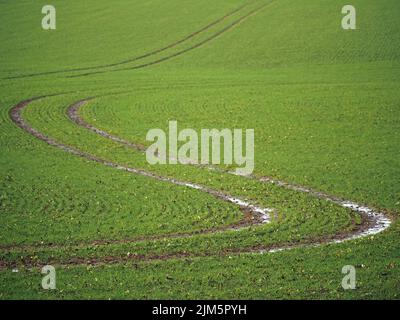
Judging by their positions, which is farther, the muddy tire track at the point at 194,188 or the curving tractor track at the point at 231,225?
the muddy tire track at the point at 194,188

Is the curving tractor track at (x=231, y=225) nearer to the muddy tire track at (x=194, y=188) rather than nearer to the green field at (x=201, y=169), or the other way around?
the muddy tire track at (x=194, y=188)

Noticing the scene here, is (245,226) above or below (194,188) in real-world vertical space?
below

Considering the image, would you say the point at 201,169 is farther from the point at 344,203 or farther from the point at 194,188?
the point at 344,203

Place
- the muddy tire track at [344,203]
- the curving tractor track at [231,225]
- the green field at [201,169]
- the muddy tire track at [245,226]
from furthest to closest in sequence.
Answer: the muddy tire track at [344,203], the curving tractor track at [231,225], the muddy tire track at [245,226], the green field at [201,169]

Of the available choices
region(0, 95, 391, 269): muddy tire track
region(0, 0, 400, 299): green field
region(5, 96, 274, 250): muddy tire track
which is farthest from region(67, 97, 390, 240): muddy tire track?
region(5, 96, 274, 250): muddy tire track

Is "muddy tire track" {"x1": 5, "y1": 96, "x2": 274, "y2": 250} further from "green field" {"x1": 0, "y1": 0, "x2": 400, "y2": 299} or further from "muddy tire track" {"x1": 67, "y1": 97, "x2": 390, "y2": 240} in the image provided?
"muddy tire track" {"x1": 67, "y1": 97, "x2": 390, "y2": 240}

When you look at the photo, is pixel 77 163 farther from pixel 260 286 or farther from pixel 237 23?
pixel 237 23

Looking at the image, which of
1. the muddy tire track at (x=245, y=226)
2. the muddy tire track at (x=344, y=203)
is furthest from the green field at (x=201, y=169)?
the muddy tire track at (x=344, y=203)

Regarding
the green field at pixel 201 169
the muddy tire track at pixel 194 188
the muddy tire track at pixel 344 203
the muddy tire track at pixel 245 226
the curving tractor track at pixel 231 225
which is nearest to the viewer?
the green field at pixel 201 169

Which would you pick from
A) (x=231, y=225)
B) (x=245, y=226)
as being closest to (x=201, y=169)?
(x=231, y=225)
